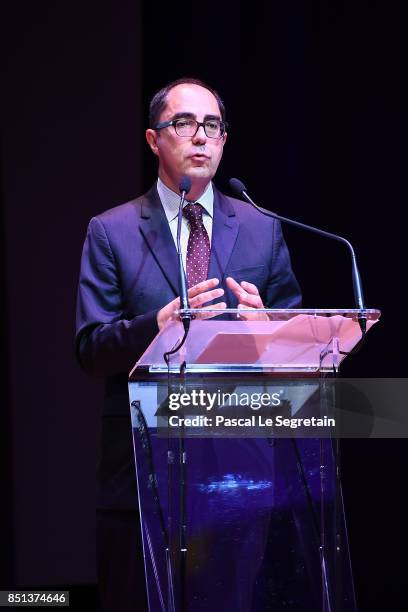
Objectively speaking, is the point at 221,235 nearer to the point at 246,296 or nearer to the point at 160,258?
the point at 160,258

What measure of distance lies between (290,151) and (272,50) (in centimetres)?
39

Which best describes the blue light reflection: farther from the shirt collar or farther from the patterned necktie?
the shirt collar

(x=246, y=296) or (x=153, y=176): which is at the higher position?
(x=153, y=176)

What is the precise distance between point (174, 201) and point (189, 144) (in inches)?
6.1

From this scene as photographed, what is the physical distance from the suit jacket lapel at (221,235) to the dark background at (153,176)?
111 centimetres

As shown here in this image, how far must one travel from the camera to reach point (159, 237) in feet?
8.54

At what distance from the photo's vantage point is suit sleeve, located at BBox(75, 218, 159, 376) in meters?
2.23

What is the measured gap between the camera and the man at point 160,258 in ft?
7.82

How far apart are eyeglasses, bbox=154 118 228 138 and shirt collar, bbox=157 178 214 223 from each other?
0.14 m

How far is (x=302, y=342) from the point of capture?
1962mm

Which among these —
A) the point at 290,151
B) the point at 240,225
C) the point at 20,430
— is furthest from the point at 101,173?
the point at 240,225

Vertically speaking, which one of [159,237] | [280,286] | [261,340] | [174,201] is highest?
[174,201]

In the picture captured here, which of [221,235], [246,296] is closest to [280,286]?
[221,235]

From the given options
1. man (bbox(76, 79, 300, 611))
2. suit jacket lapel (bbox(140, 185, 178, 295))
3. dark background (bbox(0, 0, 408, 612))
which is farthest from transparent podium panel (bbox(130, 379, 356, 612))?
dark background (bbox(0, 0, 408, 612))
